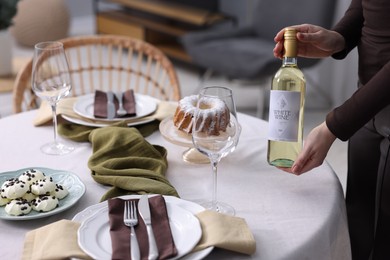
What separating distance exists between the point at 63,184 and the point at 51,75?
336mm

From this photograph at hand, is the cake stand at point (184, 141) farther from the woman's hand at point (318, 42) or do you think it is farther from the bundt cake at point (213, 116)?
the woman's hand at point (318, 42)

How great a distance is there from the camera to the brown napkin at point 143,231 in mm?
956

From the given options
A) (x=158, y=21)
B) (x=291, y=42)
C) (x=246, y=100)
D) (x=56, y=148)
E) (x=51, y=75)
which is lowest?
(x=246, y=100)

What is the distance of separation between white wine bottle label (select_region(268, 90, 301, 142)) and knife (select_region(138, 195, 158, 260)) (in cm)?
32

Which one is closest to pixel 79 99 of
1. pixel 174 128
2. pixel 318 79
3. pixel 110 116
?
pixel 110 116

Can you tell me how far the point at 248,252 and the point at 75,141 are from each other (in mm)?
657

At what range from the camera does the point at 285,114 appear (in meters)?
1.22

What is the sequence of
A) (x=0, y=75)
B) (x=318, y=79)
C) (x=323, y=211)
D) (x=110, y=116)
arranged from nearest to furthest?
(x=323, y=211) < (x=110, y=116) < (x=0, y=75) < (x=318, y=79)

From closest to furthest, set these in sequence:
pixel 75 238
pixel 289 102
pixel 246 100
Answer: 1. pixel 75 238
2. pixel 289 102
3. pixel 246 100

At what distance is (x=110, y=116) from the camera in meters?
1.57

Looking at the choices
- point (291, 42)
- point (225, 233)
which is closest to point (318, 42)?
point (291, 42)

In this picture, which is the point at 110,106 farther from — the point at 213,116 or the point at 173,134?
the point at 213,116

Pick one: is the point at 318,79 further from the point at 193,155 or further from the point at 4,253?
the point at 4,253

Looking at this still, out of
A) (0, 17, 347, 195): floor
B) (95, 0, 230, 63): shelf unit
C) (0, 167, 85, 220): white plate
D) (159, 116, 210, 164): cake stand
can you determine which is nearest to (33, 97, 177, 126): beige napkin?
(159, 116, 210, 164): cake stand
